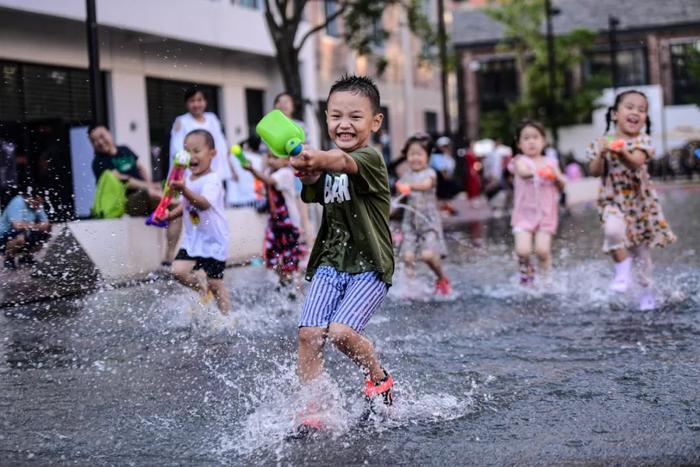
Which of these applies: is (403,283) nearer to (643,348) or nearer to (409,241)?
(409,241)

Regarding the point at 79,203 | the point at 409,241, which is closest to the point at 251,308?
the point at 409,241

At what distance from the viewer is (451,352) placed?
6.08 metres

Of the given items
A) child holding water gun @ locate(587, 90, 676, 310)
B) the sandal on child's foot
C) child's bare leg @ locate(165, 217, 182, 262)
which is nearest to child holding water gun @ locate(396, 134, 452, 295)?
child holding water gun @ locate(587, 90, 676, 310)

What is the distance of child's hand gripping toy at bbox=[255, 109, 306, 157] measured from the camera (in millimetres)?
3521

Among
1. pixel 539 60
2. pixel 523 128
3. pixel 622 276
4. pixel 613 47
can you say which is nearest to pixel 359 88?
pixel 622 276

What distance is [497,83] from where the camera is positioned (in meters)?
58.2

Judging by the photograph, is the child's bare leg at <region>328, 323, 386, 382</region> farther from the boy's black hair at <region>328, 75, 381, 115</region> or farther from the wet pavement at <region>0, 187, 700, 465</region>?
the boy's black hair at <region>328, 75, 381, 115</region>

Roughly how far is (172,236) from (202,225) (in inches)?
111

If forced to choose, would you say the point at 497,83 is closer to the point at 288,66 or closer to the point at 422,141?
the point at 288,66

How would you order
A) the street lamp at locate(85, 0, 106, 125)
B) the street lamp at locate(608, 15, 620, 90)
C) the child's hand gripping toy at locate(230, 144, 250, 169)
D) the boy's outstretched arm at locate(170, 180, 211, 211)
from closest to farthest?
the boy's outstretched arm at locate(170, 180, 211, 211)
the child's hand gripping toy at locate(230, 144, 250, 169)
the street lamp at locate(85, 0, 106, 125)
the street lamp at locate(608, 15, 620, 90)

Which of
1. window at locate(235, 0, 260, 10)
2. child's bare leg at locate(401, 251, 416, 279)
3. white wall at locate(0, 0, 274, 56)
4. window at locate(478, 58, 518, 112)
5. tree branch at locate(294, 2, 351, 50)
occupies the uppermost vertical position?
window at locate(478, 58, 518, 112)

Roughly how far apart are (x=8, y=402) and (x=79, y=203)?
969 centimetres

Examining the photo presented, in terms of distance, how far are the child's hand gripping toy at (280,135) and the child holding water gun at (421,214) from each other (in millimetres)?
5222

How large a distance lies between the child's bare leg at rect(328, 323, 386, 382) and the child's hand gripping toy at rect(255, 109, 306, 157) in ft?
3.36
